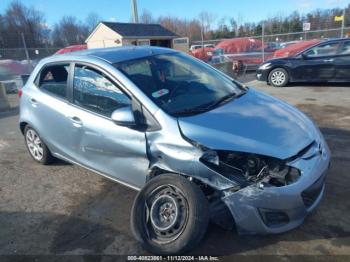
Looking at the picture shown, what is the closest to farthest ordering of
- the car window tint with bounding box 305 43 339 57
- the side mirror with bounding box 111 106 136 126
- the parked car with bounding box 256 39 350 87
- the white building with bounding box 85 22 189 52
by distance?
the side mirror with bounding box 111 106 136 126, the parked car with bounding box 256 39 350 87, the car window tint with bounding box 305 43 339 57, the white building with bounding box 85 22 189 52

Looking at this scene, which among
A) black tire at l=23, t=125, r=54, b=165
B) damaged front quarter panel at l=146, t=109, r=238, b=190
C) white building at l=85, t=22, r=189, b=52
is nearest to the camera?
damaged front quarter panel at l=146, t=109, r=238, b=190

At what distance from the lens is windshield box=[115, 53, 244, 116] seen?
326 cm

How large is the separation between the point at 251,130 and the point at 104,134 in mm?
1505

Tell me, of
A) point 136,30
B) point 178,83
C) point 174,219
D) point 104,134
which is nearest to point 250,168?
point 174,219

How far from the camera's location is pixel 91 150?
367 centimetres

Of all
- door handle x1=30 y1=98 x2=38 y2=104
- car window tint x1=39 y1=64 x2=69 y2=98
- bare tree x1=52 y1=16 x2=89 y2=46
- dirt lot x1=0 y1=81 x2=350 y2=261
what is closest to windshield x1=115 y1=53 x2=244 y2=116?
car window tint x1=39 y1=64 x2=69 y2=98

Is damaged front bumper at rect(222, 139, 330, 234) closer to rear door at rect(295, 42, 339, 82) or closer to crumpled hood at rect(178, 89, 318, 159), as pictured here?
crumpled hood at rect(178, 89, 318, 159)

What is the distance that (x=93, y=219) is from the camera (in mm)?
3508

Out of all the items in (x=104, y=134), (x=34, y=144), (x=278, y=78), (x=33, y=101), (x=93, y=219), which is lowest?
(x=93, y=219)

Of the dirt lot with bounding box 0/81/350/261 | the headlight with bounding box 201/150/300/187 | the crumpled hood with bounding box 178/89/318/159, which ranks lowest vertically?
the dirt lot with bounding box 0/81/350/261

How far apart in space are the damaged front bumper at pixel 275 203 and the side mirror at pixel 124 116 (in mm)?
1079

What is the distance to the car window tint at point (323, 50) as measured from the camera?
10094 millimetres

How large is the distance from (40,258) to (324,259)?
8.10ft

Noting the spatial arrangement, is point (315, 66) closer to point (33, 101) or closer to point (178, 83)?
point (178, 83)
